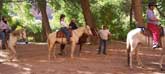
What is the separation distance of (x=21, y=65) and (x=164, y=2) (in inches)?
760

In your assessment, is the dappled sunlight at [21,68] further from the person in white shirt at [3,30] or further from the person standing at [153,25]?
the person standing at [153,25]

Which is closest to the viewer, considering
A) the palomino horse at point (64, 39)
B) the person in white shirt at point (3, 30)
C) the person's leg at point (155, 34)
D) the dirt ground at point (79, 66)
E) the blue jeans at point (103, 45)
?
the dirt ground at point (79, 66)

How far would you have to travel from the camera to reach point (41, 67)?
15.8 meters

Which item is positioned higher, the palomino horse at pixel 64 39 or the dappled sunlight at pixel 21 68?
the palomino horse at pixel 64 39

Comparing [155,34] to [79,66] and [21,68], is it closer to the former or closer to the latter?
[79,66]

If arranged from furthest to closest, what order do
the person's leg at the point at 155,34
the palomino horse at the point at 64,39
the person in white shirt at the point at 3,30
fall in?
the palomino horse at the point at 64,39
the person in white shirt at the point at 3,30
the person's leg at the point at 155,34

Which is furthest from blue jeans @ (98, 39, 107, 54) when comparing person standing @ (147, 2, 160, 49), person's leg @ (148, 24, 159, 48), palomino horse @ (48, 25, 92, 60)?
person's leg @ (148, 24, 159, 48)

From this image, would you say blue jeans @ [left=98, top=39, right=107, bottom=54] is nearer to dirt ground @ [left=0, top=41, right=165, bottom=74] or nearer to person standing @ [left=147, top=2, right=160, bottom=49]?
dirt ground @ [left=0, top=41, right=165, bottom=74]

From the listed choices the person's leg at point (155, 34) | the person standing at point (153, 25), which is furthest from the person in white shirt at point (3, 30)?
the person's leg at point (155, 34)

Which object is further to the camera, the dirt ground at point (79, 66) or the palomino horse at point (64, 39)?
the palomino horse at point (64, 39)

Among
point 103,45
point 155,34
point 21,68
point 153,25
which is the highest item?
point 153,25

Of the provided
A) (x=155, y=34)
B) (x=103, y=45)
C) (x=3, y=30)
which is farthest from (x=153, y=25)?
(x=3, y=30)

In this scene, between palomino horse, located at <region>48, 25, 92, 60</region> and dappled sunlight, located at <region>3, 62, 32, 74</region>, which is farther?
palomino horse, located at <region>48, 25, 92, 60</region>

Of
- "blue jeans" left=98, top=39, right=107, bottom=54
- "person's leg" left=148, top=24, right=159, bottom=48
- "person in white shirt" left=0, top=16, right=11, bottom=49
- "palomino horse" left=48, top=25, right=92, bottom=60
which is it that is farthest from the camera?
"blue jeans" left=98, top=39, right=107, bottom=54
